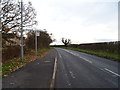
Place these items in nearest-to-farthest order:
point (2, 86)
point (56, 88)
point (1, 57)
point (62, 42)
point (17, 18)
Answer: point (56, 88) → point (2, 86) → point (1, 57) → point (17, 18) → point (62, 42)

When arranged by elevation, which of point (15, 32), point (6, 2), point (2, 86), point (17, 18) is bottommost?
point (2, 86)

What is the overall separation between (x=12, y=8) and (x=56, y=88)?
17.2 meters

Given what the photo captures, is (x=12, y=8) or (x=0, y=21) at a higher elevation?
(x=12, y=8)

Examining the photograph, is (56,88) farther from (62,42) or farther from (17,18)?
(62,42)

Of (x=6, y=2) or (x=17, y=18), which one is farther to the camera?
(x=17, y=18)

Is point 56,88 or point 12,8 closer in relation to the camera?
point 56,88

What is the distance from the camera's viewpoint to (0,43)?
19.2 metres

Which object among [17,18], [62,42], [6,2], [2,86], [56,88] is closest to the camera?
[56,88]

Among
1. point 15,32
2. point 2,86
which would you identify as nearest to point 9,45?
point 15,32

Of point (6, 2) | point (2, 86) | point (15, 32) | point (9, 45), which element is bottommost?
point (2, 86)

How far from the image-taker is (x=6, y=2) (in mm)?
21109

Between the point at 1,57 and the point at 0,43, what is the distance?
186cm

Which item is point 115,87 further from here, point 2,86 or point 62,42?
point 62,42

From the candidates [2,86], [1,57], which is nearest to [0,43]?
[1,57]
